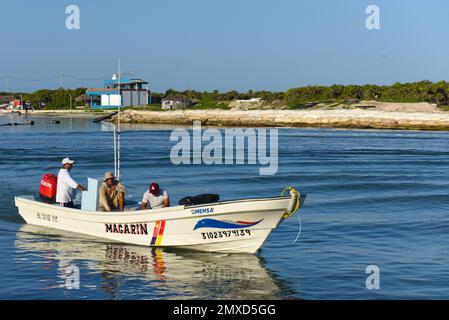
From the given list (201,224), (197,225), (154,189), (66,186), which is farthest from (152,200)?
(66,186)

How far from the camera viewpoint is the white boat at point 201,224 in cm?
1502

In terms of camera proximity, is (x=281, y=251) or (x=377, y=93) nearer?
(x=281, y=251)

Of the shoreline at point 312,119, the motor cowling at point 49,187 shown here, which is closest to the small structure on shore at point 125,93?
the shoreline at point 312,119

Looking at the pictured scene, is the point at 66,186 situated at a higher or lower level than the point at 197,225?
higher

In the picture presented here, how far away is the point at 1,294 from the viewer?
12617mm

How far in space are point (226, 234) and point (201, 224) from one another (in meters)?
0.65

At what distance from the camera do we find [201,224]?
51.7 ft

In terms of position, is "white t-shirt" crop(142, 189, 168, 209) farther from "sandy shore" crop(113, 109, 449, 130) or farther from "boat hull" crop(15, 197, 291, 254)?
"sandy shore" crop(113, 109, 449, 130)

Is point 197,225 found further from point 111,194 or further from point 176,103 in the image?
point 176,103

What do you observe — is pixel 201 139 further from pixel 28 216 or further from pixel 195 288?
pixel 195 288

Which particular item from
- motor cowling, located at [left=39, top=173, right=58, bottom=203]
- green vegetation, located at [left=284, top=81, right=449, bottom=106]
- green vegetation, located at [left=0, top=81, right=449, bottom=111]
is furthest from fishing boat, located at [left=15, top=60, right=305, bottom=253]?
green vegetation, located at [left=284, top=81, right=449, bottom=106]

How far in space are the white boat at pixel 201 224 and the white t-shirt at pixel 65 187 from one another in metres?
0.75

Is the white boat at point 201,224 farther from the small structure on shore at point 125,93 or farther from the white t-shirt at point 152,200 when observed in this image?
the small structure on shore at point 125,93

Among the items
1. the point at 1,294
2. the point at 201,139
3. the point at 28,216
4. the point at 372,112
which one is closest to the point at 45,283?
the point at 1,294
